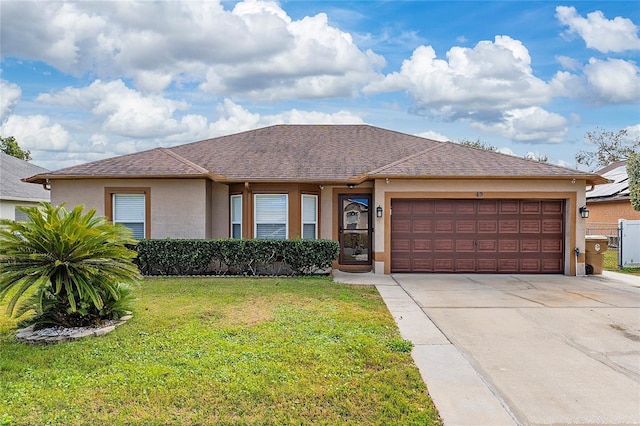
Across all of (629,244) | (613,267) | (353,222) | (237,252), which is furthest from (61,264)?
(629,244)

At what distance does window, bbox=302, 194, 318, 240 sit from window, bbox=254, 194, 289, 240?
599mm

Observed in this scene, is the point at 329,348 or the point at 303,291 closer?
the point at 329,348

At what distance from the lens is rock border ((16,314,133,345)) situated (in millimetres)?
5617

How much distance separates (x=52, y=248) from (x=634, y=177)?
19443 millimetres

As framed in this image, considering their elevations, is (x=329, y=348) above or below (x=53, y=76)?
below

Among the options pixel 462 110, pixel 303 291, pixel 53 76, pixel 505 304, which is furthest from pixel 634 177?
pixel 53 76

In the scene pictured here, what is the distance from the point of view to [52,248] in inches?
228

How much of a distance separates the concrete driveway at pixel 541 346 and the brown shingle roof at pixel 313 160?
3581 mm

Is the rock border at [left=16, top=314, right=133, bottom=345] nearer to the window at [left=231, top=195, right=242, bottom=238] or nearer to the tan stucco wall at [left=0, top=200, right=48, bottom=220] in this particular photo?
the window at [left=231, top=195, right=242, bottom=238]

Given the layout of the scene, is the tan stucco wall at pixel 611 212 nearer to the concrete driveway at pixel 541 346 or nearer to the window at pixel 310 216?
the concrete driveway at pixel 541 346

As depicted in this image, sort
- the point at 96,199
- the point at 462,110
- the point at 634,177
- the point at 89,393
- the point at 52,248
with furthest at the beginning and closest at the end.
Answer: the point at 462,110, the point at 634,177, the point at 96,199, the point at 52,248, the point at 89,393

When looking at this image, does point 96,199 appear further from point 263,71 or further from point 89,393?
point 89,393

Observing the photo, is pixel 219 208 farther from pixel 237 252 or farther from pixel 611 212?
pixel 611 212

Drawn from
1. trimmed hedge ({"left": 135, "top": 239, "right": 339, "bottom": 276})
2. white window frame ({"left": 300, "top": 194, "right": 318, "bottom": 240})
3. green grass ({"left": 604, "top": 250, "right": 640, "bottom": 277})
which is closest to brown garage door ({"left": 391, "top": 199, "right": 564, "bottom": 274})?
white window frame ({"left": 300, "top": 194, "right": 318, "bottom": 240})
